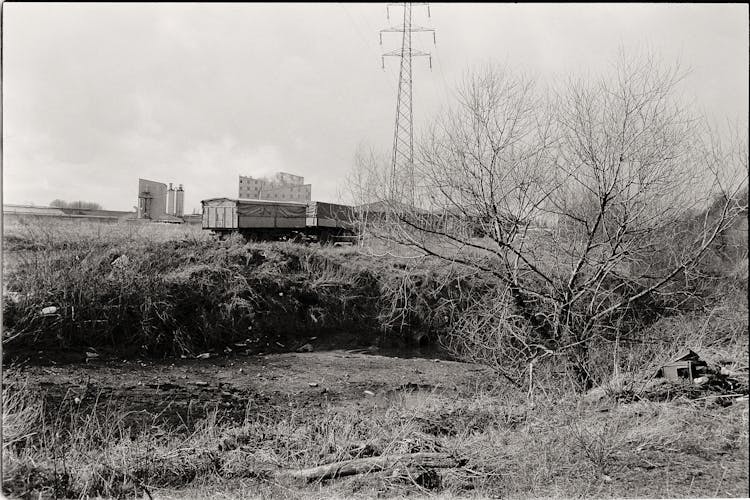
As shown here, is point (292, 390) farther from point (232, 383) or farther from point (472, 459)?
point (472, 459)

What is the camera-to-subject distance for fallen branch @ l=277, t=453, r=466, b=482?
4367mm

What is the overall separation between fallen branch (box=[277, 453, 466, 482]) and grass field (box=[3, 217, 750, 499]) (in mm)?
56

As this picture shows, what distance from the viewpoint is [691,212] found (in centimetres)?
756

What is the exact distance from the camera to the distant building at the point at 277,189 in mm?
17547

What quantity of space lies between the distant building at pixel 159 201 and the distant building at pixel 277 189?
2.30 meters

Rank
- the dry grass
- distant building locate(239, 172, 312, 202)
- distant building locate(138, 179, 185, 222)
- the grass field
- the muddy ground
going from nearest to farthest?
the dry grass < the grass field < the muddy ground < distant building locate(138, 179, 185, 222) < distant building locate(239, 172, 312, 202)

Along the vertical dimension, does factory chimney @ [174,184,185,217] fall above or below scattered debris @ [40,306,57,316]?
above

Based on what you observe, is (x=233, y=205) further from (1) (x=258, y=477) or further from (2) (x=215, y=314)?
(1) (x=258, y=477)

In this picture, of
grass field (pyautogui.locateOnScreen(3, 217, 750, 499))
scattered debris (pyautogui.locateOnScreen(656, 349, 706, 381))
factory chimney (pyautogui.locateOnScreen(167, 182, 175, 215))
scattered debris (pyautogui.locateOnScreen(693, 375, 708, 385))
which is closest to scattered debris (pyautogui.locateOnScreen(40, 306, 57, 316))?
grass field (pyautogui.locateOnScreen(3, 217, 750, 499))

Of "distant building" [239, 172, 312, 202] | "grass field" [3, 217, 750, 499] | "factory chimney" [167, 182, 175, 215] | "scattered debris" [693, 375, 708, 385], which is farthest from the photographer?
"distant building" [239, 172, 312, 202]

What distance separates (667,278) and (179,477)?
21.6 ft

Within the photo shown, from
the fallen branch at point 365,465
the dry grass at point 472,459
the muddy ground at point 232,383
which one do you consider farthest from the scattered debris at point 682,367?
the fallen branch at point 365,465

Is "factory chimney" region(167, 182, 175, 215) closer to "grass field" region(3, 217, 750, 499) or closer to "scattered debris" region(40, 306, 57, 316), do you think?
"grass field" region(3, 217, 750, 499)

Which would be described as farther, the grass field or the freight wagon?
the freight wagon
